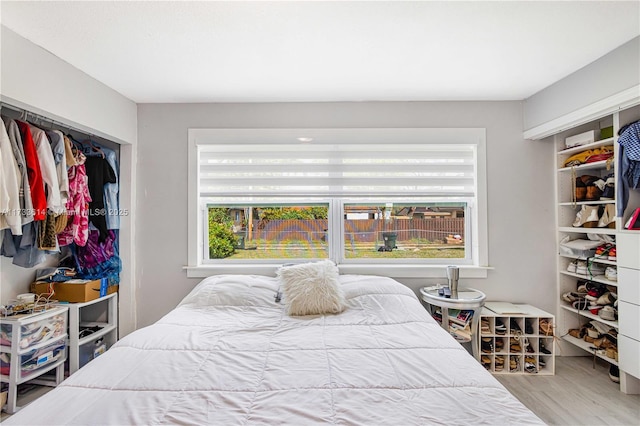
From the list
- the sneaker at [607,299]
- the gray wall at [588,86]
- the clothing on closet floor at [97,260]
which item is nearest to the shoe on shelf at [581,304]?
the sneaker at [607,299]

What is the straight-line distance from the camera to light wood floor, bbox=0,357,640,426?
192 cm

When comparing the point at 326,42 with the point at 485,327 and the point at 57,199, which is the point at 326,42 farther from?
the point at 485,327

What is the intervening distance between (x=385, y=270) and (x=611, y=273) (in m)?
1.75

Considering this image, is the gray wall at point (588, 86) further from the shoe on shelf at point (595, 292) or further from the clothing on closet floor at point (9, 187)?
the clothing on closet floor at point (9, 187)

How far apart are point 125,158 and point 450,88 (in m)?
3.03

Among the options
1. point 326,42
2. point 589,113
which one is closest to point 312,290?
point 326,42

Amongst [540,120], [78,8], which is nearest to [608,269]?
[540,120]

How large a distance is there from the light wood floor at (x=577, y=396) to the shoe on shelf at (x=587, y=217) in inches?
48.0

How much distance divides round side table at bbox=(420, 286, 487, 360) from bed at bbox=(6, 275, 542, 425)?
465 millimetres

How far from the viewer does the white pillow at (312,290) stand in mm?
2100

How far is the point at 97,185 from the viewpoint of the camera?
2588mm

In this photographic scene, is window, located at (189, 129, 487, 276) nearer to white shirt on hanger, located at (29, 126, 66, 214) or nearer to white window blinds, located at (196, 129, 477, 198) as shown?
white window blinds, located at (196, 129, 477, 198)

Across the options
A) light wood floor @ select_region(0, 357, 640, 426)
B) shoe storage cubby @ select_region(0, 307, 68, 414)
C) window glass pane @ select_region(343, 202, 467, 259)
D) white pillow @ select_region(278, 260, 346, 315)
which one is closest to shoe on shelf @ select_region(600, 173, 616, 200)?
window glass pane @ select_region(343, 202, 467, 259)

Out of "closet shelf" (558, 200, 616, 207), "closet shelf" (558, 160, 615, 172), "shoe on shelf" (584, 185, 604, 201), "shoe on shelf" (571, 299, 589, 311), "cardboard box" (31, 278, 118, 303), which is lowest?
"shoe on shelf" (571, 299, 589, 311)
